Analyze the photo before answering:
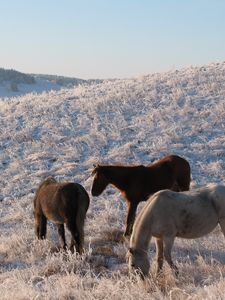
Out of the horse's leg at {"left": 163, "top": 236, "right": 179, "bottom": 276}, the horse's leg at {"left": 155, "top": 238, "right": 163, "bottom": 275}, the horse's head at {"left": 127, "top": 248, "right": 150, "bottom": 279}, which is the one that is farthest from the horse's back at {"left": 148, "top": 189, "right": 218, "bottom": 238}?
the horse's head at {"left": 127, "top": 248, "right": 150, "bottom": 279}

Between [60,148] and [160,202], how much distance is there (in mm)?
10435

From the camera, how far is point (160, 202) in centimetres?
737

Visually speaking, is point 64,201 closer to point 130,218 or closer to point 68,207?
point 68,207

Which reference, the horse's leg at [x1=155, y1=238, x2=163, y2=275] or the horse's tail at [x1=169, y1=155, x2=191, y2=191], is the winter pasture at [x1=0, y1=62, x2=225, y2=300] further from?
the horse's tail at [x1=169, y1=155, x2=191, y2=191]

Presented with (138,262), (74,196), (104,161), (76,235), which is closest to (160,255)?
(138,262)

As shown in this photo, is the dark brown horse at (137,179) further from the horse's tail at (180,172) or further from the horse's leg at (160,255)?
the horse's leg at (160,255)

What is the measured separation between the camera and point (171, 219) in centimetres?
734

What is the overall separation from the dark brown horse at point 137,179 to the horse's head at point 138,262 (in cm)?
324

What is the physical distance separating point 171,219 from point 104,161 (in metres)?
8.65

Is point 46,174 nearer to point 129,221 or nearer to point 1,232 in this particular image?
point 1,232

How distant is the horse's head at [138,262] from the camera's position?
6.88 meters

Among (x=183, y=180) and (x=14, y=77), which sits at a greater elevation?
(x=14, y=77)

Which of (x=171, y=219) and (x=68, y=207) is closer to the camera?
(x=171, y=219)

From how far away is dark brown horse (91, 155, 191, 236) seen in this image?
10758mm
